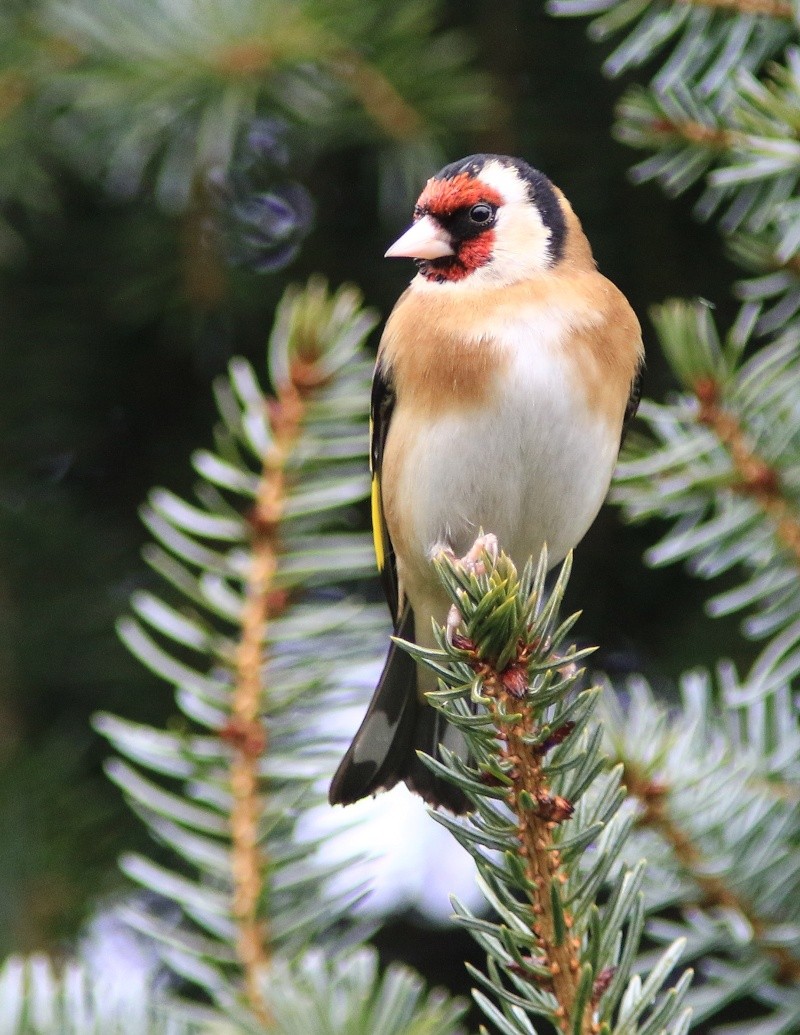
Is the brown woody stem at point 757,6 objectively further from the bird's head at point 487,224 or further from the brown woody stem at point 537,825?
the brown woody stem at point 537,825

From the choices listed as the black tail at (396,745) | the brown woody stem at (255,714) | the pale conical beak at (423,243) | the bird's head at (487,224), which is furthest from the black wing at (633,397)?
the brown woody stem at (255,714)

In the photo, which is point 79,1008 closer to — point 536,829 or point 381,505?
point 536,829

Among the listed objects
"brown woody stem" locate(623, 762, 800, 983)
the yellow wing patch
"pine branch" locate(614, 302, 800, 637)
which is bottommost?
the yellow wing patch

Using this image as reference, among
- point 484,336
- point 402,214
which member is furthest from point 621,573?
point 402,214

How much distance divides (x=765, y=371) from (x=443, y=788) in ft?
2.18

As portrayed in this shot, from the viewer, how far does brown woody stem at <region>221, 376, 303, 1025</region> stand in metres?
1.22

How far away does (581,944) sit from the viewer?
929 mm

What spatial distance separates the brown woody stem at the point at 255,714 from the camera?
1224 mm

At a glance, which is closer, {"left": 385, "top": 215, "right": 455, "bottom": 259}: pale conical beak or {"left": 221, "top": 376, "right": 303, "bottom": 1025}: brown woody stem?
{"left": 221, "top": 376, "right": 303, "bottom": 1025}: brown woody stem

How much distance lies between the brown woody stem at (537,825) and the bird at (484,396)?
638 mm

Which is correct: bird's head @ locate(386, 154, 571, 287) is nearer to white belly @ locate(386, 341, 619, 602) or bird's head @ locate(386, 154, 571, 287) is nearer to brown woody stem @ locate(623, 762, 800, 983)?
white belly @ locate(386, 341, 619, 602)

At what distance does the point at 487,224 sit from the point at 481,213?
32 millimetres

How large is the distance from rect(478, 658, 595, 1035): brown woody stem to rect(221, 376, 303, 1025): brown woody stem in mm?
281

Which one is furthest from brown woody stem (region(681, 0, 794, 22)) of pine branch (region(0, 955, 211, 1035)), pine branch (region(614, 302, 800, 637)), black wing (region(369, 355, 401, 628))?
pine branch (region(0, 955, 211, 1035))
